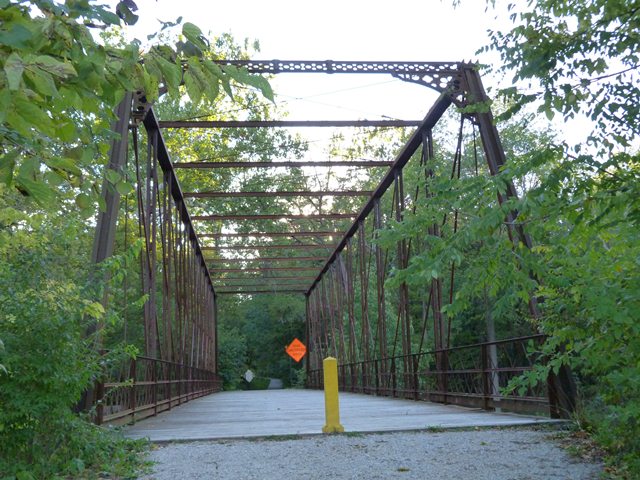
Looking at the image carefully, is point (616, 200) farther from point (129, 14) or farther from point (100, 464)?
point (100, 464)

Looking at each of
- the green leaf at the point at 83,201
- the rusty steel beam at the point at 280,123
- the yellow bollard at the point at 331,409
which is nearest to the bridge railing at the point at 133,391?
the yellow bollard at the point at 331,409

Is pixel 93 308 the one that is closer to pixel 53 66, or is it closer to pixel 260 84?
pixel 260 84

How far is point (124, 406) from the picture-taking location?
9352mm

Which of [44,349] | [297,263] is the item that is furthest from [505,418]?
[297,263]

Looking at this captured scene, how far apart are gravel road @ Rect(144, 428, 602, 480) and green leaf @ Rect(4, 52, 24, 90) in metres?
4.08

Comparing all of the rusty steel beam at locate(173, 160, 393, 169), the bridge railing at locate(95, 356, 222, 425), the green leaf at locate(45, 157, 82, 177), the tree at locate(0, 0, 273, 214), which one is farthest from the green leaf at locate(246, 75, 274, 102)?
the rusty steel beam at locate(173, 160, 393, 169)

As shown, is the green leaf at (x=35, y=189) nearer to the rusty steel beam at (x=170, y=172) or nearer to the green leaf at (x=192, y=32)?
the green leaf at (x=192, y=32)

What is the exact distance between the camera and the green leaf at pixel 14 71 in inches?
61.0

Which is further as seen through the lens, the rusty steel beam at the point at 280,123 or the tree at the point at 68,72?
the rusty steel beam at the point at 280,123

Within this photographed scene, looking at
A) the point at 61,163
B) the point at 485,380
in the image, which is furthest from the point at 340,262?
the point at 61,163

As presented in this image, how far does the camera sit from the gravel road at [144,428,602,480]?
16.8 feet

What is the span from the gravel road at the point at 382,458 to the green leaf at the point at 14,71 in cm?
408

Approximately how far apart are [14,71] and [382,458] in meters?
4.93

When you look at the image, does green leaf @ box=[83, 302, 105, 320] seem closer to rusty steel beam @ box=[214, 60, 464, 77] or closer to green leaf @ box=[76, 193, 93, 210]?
green leaf @ box=[76, 193, 93, 210]
